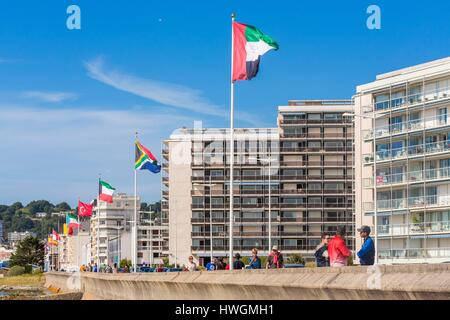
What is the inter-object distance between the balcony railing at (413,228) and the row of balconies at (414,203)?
5.97 ft

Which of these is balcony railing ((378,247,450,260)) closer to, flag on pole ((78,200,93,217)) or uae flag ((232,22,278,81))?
flag on pole ((78,200,93,217))

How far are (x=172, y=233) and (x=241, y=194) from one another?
1506cm

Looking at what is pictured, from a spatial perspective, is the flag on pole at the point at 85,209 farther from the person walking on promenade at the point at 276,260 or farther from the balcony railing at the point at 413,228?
the person walking on promenade at the point at 276,260

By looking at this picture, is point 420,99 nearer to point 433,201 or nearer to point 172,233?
point 433,201

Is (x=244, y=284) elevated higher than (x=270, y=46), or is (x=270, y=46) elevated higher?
(x=270, y=46)

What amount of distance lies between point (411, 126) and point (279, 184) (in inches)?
2565

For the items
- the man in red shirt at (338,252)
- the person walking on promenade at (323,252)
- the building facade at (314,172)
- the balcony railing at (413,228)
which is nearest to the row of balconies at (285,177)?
the building facade at (314,172)

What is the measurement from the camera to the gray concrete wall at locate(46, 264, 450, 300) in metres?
15.4

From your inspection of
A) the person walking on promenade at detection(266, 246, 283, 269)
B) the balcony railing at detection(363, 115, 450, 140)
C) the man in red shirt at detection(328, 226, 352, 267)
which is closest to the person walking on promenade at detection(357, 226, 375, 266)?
the man in red shirt at detection(328, 226, 352, 267)

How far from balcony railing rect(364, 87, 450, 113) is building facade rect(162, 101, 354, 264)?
5020 centimetres
